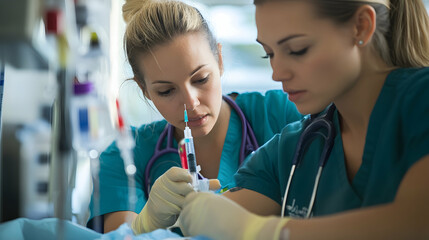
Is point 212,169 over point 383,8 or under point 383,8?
under

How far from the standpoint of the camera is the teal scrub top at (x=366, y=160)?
0.99 metres

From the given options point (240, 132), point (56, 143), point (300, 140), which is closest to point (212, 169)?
point (240, 132)

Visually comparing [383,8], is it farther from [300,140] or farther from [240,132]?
[240,132]

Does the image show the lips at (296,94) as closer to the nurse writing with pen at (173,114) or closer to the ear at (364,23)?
the ear at (364,23)

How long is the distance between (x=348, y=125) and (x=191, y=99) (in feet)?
1.88

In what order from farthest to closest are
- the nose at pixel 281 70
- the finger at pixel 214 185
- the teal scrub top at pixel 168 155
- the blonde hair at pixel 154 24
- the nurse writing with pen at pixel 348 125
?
the teal scrub top at pixel 168 155 < the blonde hair at pixel 154 24 < the finger at pixel 214 185 < the nose at pixel 281 70 < the nurse writing with pen at pixel 348 125

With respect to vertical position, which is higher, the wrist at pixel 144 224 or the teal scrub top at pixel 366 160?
the teal scrub top at pixel 366 160

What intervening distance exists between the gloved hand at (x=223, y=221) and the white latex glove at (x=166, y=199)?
146 millimetres

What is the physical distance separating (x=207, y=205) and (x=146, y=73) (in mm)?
733

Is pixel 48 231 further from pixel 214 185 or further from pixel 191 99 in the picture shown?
pixel 191 99

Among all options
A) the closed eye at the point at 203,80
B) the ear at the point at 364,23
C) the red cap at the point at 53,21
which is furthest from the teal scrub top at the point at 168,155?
the red cap at the point at 53,21

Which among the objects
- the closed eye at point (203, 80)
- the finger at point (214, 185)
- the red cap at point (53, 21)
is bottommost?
the finger at point (214, 185)

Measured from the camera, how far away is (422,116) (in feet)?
3.13

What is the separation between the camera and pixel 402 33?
1.18 meters
